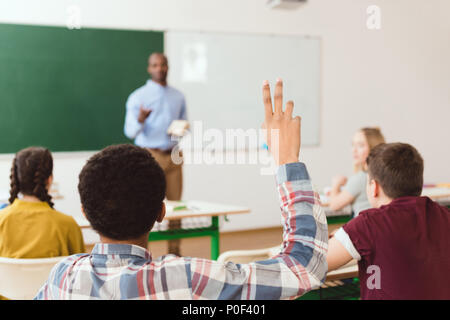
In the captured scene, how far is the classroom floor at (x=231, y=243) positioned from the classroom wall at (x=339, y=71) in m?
0.12

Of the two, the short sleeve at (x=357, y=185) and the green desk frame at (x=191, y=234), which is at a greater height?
the short sleeve at (x=357, y=185)

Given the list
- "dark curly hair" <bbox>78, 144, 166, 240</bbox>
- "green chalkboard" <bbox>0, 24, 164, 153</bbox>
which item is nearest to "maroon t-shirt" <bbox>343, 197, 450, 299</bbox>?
"dark curly hair" <bbox>78, 144, 166, 240</bbox>

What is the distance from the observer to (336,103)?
5809 millimetres

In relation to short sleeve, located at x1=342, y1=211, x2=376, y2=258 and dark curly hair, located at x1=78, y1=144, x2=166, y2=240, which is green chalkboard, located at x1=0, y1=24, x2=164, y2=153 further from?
dark curly hair, located at x1=78, y1=144, x2=166, y2=240

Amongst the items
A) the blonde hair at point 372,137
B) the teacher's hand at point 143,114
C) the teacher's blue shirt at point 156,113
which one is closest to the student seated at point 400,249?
the blonde hair at point 372,137

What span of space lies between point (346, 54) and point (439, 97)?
1.67 metres

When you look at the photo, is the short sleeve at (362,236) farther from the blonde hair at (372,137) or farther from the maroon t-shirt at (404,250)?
the blonde hair at (372,137)

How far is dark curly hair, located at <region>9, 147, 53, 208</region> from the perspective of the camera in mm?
2002

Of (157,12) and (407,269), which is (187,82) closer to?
(157,12)

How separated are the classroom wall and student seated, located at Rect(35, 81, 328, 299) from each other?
3995mm

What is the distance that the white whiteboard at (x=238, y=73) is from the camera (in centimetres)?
498

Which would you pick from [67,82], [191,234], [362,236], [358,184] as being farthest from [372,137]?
[67,82]

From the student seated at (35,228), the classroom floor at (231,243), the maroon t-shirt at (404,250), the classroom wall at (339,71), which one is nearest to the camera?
the maroon t-shirt at (404,250)
